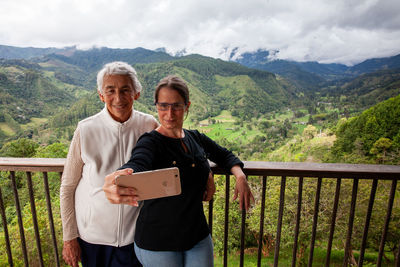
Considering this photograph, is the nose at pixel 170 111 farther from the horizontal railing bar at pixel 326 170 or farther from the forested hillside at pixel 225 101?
the forested hillside at pixel 225 101

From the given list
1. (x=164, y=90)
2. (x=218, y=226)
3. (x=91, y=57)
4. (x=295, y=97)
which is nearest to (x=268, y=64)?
(x=295, y=97)

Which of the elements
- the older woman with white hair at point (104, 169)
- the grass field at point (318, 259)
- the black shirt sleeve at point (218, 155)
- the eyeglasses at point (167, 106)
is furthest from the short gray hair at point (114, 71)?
the grass field at point (318, 259)

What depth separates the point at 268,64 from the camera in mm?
147500

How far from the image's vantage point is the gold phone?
2.43 ft

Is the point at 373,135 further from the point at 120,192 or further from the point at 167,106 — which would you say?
the point at 120,192

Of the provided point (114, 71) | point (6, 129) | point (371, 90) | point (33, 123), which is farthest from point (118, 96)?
point (371, 90)

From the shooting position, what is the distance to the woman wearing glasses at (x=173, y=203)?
103 centimetres

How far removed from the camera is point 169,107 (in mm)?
1060

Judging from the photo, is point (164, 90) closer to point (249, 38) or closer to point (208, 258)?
point (208, 258)

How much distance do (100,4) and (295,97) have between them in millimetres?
70241

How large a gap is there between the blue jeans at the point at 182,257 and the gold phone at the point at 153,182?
17.5 inches

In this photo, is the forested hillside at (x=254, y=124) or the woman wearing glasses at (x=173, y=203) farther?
the forested hillside at (x=254, y=124)

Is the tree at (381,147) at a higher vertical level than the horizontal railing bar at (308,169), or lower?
lower

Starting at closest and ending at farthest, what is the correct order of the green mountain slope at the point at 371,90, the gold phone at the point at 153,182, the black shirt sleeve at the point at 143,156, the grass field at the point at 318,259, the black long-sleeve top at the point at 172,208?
the gold phone at the point at 153,182 < the black shirt sleeve at the point at 143,156 < the black long-sleeve top at the point at 172,208 < the grass field at the point at 318,259 < the green mountain slope at the point at 371,90
